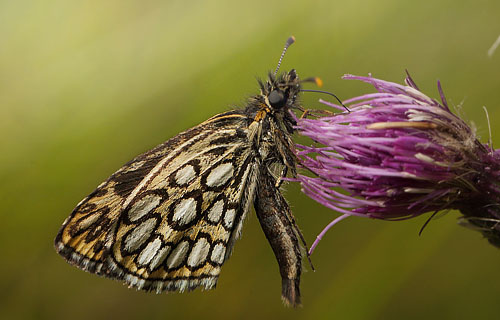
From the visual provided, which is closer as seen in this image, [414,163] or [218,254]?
[414,163]

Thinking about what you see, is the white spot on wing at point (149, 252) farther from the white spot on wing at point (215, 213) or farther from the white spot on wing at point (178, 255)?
the white spot on wing at point (215, 213)

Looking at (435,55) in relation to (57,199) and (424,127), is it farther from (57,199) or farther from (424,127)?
(57,199)

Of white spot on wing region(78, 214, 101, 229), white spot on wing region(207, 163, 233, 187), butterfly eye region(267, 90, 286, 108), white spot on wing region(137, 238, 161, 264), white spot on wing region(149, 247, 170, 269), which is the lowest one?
white spot on wing region(149, 247, 170, 269)

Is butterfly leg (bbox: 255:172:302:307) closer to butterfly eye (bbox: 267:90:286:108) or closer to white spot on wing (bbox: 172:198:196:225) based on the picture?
white spot on wing (bbox: 172:198:196:225)

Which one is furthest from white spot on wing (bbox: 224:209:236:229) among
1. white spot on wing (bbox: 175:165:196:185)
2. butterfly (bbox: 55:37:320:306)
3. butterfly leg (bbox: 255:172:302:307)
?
white spot on wing (bbox: 175:165:196:185)

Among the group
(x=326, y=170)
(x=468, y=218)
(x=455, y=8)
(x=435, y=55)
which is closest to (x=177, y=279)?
(x=326, y=170)

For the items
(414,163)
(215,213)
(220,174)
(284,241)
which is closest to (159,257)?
(215,213)

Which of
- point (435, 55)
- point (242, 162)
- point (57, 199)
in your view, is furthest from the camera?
point (57, 199)

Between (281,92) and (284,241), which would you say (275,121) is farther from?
(284,241)
